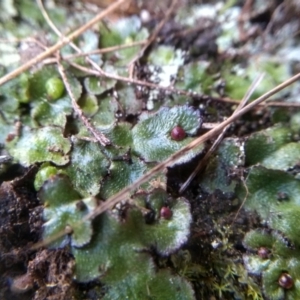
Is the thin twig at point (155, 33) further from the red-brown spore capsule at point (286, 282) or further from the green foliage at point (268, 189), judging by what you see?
the red-brown spore capsule at point (286, 282)

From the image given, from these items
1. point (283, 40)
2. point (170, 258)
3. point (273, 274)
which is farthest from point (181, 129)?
point (283, 40)

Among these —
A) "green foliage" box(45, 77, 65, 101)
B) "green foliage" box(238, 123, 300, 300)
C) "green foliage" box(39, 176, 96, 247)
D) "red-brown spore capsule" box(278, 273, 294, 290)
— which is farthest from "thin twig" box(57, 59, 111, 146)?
"red-brown spore capsule" box(278, 273, 294, 290)

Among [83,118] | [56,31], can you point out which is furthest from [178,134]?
[56,31]

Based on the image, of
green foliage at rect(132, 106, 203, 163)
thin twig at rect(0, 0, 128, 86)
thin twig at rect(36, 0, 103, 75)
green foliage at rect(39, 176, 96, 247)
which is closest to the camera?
green foliage at rect(39, 176, 96, 247)

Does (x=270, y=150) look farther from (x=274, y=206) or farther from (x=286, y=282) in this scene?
(x=286, y=282)

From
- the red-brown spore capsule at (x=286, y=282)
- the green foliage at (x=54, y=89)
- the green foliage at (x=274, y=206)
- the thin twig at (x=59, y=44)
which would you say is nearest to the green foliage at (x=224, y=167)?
the green foliage at (x=274, y=206)

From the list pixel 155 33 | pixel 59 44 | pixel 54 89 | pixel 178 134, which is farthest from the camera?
pixel 155 33

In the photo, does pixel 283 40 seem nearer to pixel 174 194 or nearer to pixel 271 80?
pixel 271 80

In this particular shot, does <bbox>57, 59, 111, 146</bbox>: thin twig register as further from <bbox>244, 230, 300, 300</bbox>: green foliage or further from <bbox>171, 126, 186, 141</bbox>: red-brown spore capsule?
<bbox>244, 230, 300, 300</bbox>: green foliage
